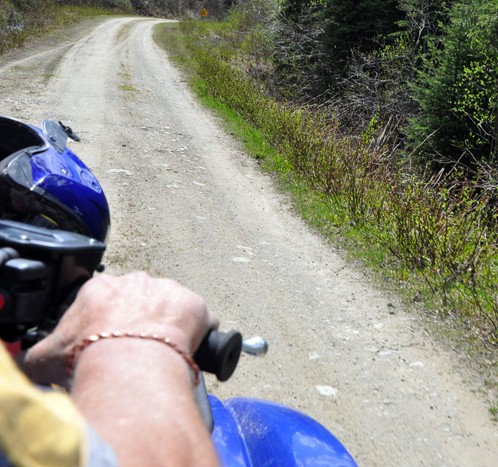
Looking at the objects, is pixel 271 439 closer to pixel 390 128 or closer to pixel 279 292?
pixel 279 292

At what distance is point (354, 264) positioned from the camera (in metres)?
5.54

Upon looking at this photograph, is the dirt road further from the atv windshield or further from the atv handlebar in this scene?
the atv handlebar

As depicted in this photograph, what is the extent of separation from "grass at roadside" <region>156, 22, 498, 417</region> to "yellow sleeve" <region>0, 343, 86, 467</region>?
343 cm

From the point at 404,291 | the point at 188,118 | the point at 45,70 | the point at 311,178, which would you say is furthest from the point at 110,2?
the point at 404,291

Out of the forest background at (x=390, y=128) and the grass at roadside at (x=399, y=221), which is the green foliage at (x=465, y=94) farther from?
the grass at roadside at (x=399, y=221)

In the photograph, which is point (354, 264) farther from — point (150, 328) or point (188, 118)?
point (188, 118)

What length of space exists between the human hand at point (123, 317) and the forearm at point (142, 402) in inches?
1.7

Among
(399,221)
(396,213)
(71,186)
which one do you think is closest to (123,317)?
(71,186)

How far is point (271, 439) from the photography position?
1756mm

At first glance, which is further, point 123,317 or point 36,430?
point 123,317

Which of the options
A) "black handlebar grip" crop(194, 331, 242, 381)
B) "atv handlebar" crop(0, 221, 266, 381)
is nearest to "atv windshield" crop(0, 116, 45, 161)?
"atv handlebar" crop(0, 221, 266, 381)

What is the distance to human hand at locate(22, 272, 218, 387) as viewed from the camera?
2.93 ft

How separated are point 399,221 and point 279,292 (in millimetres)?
1439

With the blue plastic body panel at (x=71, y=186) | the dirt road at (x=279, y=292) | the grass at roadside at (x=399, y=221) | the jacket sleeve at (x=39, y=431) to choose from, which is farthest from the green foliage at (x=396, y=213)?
the jacket sleeve at (x=39, y=431)
